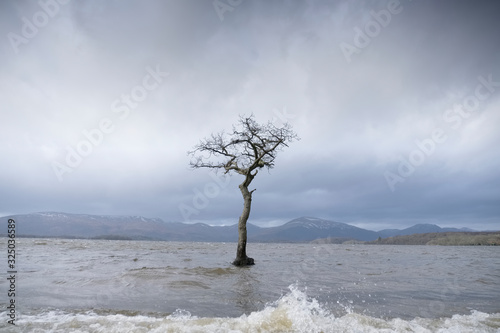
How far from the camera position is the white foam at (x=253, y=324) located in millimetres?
4789

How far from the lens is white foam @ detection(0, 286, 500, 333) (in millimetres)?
4789

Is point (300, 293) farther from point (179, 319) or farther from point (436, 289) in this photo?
point (436, 289)

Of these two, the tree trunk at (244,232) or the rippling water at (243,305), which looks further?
the tree trunk at (244,232)

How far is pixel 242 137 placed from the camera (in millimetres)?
18156

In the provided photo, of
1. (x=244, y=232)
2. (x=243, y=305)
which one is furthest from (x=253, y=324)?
(x=244, y=232)

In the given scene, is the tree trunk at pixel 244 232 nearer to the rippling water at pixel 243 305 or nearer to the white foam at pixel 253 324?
the rippling water at pixel 243 305

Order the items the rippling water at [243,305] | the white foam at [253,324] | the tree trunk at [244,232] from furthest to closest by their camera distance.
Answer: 1. the tree trunk at [244,232]
2. the rippling water at [243,305]
3. the white foam at [253,324]

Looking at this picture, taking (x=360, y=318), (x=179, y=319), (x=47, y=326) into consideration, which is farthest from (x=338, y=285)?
(x=47, y=326)

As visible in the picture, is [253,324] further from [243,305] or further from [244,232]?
[244,232]

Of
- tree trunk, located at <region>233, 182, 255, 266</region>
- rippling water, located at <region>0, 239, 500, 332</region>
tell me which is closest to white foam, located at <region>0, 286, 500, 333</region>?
rippling water, located at <region>0, 239, 500, 332</region>

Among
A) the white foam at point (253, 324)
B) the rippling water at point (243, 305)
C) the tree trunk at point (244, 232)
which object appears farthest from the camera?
the tree trunk at point (244, 232)

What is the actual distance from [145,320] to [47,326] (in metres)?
1.65

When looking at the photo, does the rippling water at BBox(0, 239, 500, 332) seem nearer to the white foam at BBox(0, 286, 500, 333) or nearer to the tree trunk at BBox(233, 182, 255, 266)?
the white foam at BBox(0, 286, 500, 333)

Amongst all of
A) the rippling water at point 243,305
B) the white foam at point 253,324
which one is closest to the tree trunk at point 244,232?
the rippling water at point 243,305
